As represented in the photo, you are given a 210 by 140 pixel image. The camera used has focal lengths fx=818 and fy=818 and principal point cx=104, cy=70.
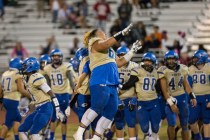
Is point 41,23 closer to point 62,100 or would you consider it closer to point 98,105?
point 62,100

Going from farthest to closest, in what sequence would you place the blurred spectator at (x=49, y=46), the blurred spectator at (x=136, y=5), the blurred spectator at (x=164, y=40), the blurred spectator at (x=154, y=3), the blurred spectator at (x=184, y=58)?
the blurred spectator at (x=136, y=5) → the blurred spectator at (x=154, y=3) → the blurred spectator at (x=49, y=46) → the blurred spectator at (x=164, y=40) → the blurred spectator at (x=184, y=58)

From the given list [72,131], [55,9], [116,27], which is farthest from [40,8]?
[72,131]

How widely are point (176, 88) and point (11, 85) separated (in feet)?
10.9

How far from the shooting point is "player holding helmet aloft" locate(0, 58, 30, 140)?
16.2m

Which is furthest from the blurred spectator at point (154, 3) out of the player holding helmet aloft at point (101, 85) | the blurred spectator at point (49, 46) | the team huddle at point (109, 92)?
the player holding helmet aloft at point (101, 85)

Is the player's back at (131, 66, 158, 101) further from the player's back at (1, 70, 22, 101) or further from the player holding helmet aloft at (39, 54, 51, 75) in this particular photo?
the player holding helmet aloft at (39, 54, 51, 75)

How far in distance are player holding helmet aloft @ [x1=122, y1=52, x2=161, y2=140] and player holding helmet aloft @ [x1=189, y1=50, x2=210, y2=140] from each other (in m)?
1.04

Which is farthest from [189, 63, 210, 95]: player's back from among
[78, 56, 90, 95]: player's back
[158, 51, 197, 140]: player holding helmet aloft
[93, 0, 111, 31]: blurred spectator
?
[93, 0, 111, 31]: blurred spectator

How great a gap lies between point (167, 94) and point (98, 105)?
2544 mm

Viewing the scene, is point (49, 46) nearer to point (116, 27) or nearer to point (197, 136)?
point (116, 27)

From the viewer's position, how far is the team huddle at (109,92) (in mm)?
12938

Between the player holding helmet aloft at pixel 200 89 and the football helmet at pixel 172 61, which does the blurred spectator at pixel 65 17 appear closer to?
the player holding helmet aloft at pixel 200 89

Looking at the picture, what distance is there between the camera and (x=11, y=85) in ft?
53.8

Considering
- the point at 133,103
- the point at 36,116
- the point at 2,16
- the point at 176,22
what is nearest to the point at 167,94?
the point at 133,103
